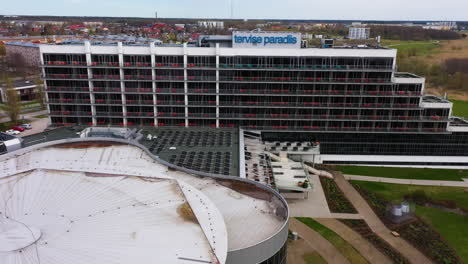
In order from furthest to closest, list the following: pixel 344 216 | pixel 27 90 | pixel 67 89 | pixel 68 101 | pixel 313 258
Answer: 1. pixel 27 90
2. pixel 68 101
3. pixel 67 89
4. pixel 344 216
5. pixel 313 258

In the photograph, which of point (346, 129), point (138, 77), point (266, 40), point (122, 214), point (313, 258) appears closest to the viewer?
point (122, 214)

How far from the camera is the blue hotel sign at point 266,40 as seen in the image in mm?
82525

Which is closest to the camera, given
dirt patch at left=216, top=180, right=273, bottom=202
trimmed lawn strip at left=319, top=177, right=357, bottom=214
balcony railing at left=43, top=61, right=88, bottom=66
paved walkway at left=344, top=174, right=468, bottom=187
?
dirt patch at left=216, top=180, right=273, bottom=202

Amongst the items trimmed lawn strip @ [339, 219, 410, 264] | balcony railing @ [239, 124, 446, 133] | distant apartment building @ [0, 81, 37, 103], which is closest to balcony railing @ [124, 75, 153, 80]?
balcony railing @ [239, 124, 446, 133]

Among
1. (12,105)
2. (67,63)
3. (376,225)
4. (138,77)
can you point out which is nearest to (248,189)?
(376,225)

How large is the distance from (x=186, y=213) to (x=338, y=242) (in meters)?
31.6

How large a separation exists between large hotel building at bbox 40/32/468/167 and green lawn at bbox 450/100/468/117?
185ft

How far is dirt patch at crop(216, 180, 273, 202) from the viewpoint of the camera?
45.3m

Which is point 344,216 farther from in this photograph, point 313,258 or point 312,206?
point 313,258

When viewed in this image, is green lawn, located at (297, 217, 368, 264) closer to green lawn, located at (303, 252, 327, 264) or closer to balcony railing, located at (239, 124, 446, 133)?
green lawn, located at (303, 252, 327, 264)

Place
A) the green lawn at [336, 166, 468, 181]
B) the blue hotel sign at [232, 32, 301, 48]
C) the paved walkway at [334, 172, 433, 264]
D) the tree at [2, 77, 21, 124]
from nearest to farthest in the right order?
the paved walkway at [334, 172, 433, 264]
the blue hotel sign at [232, 32, 301, 48]
the green lawn at [336, 166, 468, 181]
the tree at [2, 77, 21, 124]

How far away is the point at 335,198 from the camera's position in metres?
71.6

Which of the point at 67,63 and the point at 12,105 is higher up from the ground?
the point at 67,63

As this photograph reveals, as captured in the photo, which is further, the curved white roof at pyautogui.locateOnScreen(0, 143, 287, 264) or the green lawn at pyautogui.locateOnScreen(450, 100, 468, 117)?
the green lawn at pyautogui.locateOnScreen(450, 100, 468, 117)
